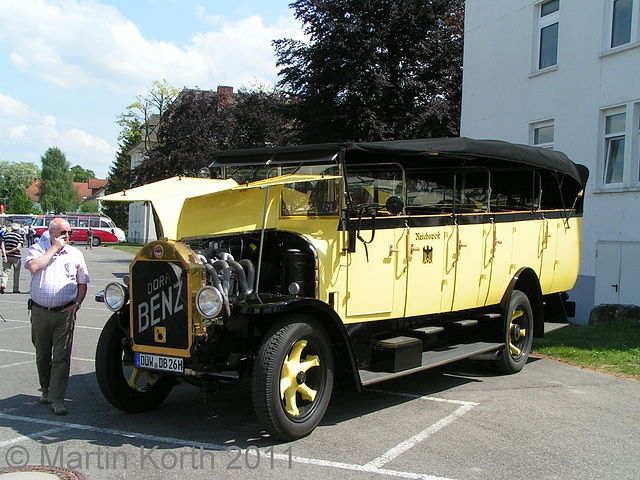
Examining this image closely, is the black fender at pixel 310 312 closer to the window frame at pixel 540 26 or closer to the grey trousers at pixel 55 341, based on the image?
the grey trousers at pixel 55 341

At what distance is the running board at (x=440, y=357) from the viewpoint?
5.52 m

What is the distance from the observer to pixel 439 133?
23.3 m

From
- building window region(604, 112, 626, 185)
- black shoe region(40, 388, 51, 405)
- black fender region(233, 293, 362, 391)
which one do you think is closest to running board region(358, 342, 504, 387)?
black fender region(233, 293, 362, 391)

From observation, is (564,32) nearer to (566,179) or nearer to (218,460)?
(566,179)

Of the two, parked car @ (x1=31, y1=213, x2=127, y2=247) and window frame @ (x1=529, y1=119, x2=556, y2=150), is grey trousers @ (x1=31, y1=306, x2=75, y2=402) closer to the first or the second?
window frame @ (x1=529, y1=119, x2=556, y2=150)

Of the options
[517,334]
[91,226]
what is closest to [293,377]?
[517,334]

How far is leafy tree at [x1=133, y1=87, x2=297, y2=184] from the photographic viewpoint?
32.2m

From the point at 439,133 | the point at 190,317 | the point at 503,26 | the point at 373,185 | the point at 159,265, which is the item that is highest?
the point at 503,26

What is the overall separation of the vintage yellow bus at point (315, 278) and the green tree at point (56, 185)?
320 feet

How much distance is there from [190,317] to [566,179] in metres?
6.32

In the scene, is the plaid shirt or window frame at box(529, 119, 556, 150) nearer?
the plaid shirt

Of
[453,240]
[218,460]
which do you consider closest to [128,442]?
[218,460]

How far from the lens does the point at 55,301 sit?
573 cm

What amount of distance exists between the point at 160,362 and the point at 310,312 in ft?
4.41
